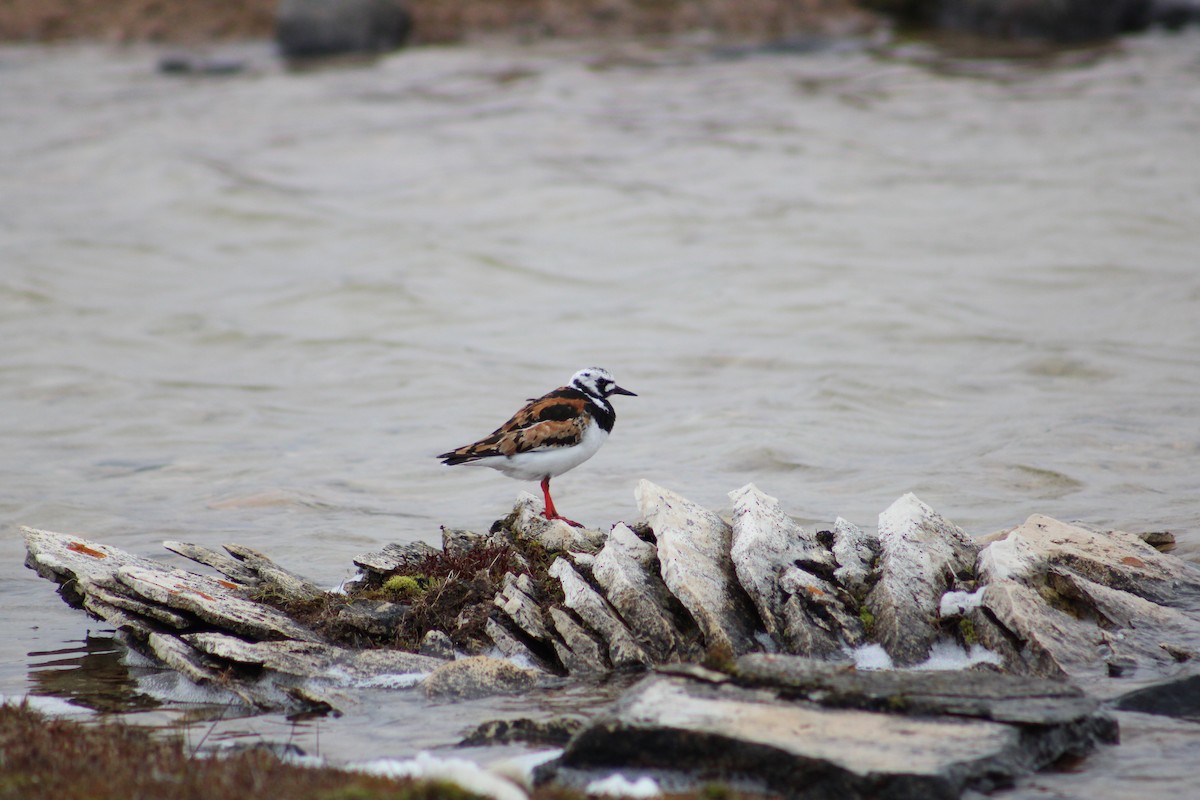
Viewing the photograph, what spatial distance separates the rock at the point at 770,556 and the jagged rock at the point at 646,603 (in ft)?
1.74

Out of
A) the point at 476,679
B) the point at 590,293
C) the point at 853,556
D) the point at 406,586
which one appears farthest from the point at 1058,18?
the point at 476,679

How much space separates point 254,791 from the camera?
5.94m

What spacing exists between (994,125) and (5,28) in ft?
136

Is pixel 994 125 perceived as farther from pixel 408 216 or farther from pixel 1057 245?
pixel 408 216

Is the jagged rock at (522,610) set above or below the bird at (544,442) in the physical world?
below

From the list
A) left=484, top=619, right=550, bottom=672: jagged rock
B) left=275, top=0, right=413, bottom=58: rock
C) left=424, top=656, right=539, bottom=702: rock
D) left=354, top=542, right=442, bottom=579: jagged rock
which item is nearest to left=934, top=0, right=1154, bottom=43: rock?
left=275, top=0, right=413, bottom=58: rock

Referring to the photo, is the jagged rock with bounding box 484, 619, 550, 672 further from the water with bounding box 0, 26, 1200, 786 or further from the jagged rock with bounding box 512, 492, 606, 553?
the jagged rock with bounding box 512, 492, 606, 553

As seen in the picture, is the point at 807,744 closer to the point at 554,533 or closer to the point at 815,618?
the point at 815,618

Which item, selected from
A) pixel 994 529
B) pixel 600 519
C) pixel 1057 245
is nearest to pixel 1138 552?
pixel 994 529

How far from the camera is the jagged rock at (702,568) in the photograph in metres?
8.62

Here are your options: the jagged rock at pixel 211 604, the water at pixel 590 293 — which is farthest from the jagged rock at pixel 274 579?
the water at pixel 590 293

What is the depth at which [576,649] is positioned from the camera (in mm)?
8664

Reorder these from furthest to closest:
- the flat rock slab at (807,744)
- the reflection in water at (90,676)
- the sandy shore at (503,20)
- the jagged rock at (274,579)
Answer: the sandy shore at (503,20)
the jagged rock at (274,579)
the reflection in water at (90,676)
the flat rock slab at (807,744)

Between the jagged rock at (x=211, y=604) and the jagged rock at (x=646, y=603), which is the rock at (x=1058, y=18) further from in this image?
the jagged rock at (x=211, y=604)
